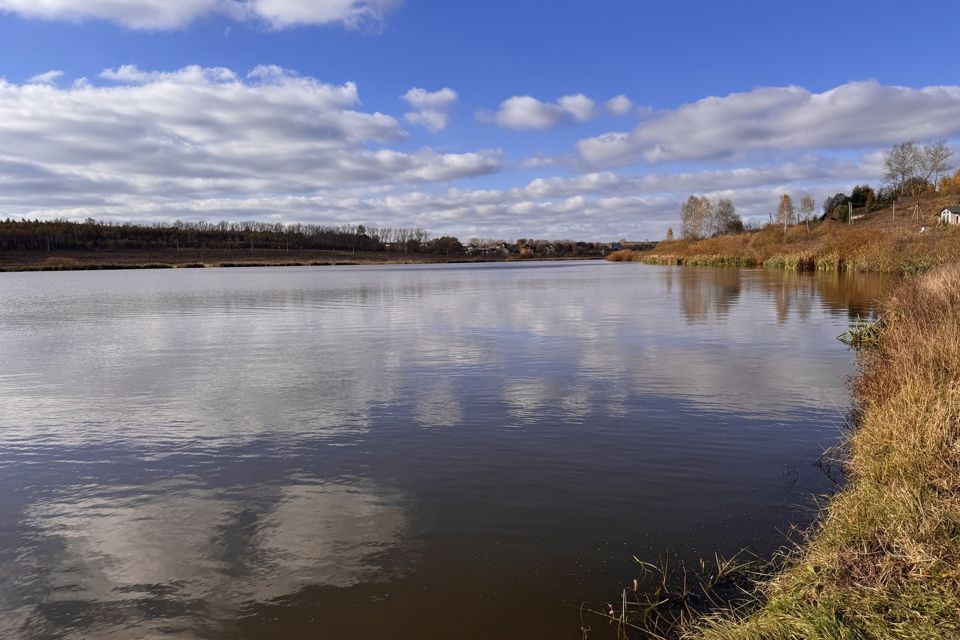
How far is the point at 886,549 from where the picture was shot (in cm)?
418

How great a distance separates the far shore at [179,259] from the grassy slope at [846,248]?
71.1 metres

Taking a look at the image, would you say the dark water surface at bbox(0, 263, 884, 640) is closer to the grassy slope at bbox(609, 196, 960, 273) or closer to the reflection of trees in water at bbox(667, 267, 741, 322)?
the reflection of trees in water at bbox(667, 267, 741, 322)

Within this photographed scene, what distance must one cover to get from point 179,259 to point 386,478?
434 feet

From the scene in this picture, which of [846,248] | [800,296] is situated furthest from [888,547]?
[846,248]

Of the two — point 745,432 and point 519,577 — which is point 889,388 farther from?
point 519,577

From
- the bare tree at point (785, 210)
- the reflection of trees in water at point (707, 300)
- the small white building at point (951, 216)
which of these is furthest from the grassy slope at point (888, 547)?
the bare tree at point (785, 210)

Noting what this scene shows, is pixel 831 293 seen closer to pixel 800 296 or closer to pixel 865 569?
pixel 800 296

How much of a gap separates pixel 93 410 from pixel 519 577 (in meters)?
8.53

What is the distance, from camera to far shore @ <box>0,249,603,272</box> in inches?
4110

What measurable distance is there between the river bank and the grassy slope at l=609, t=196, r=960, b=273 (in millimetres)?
17743

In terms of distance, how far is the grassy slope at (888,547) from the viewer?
353cm

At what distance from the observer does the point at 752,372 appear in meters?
12.3

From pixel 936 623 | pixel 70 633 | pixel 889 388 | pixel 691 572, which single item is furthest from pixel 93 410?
pixel 889 388

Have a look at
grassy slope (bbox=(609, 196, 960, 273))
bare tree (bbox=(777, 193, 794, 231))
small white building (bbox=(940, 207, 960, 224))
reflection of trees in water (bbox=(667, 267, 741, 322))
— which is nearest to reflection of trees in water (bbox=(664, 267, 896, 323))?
reflection of trees in water (bbox=(667, 267, 741, 322))
